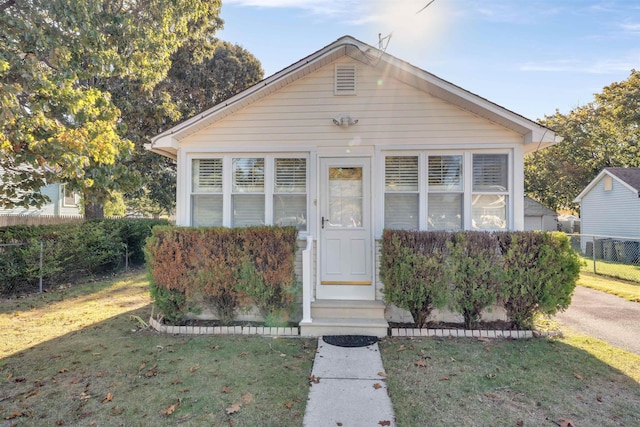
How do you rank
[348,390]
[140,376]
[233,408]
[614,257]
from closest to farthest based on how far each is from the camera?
[233,408] → [348,390] → [140,376] → [614,257]

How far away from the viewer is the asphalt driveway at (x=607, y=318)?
5.34m

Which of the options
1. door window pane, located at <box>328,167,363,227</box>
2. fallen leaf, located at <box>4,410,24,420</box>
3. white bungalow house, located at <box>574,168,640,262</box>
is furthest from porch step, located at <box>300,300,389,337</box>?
white bungalow house, located at <box>574,168,640,262</box>

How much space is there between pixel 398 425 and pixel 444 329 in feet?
8.91

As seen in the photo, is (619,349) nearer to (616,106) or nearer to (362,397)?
(362,397)

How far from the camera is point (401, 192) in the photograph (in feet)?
20.3

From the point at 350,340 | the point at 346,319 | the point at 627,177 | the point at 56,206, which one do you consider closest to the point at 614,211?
the point at 627,177

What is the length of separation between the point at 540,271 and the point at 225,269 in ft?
15.9

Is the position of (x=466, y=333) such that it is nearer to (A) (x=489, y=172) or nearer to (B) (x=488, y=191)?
(B) (x=488, y=191)

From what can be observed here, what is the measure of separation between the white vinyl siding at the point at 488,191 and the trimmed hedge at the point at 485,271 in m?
0.78

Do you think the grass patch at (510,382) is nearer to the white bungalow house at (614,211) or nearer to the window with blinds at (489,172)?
the window with blinds at (489,172)

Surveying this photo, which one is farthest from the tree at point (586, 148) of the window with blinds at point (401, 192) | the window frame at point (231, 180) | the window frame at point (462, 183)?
the window frame at point (231, 180)

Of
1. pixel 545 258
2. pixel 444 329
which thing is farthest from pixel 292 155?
pixel 545 258

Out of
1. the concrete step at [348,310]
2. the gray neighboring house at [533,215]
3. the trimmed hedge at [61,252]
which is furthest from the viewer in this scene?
the gray neighboring house at [533,215]

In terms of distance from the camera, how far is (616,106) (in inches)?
917
